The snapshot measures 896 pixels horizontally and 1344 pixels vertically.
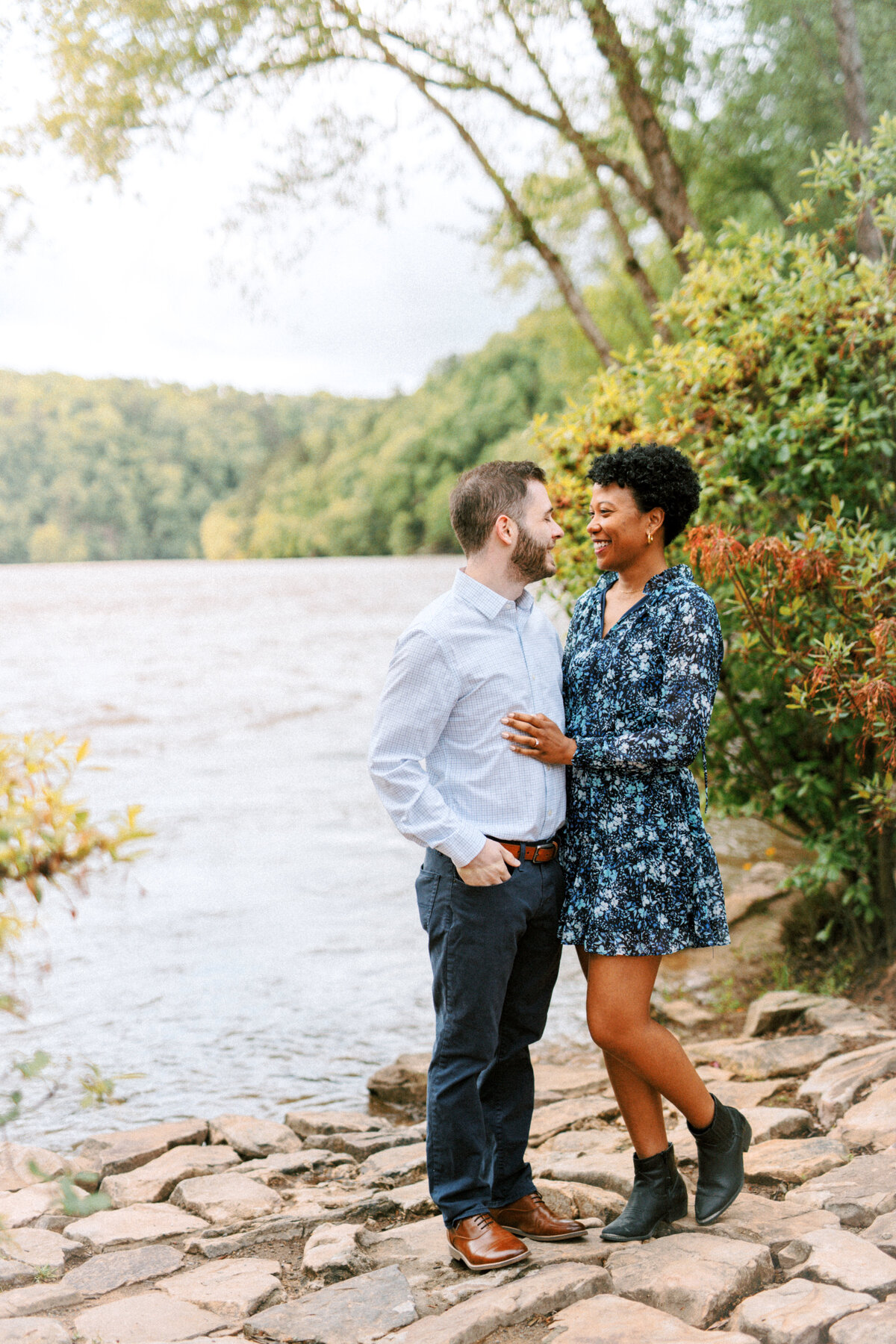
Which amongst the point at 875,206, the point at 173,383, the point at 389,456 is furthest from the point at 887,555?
the point at 173,383

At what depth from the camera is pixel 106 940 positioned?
28.2ft

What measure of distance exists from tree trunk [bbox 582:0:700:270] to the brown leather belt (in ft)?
19.7

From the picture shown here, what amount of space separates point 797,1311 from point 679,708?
132 cm

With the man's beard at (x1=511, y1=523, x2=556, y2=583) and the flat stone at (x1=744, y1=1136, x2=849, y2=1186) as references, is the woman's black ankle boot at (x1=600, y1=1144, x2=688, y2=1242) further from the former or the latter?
the man's beard at (x1=511, y1=523, x2=556, y2=583)

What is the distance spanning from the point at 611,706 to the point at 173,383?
60352mm

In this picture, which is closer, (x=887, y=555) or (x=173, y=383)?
(x=887, y=555)

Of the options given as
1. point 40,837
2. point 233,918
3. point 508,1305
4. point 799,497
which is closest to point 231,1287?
point 508,1305

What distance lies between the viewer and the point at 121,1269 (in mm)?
3336

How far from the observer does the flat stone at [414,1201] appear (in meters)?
3.55

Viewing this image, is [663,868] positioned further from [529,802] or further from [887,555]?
[887,555]

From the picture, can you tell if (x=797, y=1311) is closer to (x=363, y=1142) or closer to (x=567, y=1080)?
(x=363, y=1142)

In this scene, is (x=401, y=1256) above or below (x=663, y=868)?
below

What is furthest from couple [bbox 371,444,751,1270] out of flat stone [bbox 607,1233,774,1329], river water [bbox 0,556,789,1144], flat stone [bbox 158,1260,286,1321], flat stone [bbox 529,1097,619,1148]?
flat stone [bbox 529,1097,619,1148]

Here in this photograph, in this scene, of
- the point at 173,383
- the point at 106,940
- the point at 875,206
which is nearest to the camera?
the point at 875,206
